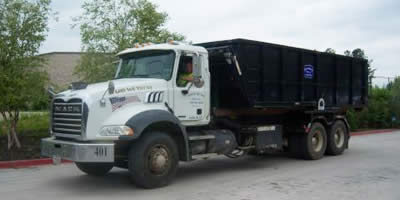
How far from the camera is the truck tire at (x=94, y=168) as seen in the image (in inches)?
344

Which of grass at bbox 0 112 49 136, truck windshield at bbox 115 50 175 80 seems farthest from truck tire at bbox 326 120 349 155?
grass at bbox 0 112 49 136

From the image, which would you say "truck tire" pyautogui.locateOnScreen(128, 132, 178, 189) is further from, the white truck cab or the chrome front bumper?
the chrome front bumper

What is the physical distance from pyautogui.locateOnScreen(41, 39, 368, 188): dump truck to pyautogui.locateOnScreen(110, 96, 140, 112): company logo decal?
18mm

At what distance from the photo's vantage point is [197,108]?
28.9 ft

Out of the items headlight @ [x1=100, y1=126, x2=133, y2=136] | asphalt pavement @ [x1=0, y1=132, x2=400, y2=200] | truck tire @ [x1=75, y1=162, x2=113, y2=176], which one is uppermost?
headlight @ [x1=100, y1=126, x2=133, y2=136]

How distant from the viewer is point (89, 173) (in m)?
8.94

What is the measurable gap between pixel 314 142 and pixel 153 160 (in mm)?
5977

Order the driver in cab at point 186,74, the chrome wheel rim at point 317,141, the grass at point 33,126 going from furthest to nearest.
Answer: the grass at point 33,126 → the chrome wheel rim at point 317,141 → the driver in cab at point 186,74

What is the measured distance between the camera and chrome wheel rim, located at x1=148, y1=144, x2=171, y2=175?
7.62 metres

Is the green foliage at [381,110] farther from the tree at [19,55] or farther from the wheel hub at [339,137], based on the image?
the tree at [19,55]

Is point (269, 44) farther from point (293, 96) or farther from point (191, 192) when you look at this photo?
point (191, 192)

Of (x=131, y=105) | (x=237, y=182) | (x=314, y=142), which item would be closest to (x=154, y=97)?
(x=131, y=105)

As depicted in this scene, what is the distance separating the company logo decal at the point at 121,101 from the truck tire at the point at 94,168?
171 cm

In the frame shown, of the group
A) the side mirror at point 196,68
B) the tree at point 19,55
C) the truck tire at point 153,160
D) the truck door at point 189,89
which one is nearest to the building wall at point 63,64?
the tree at point 19,55
